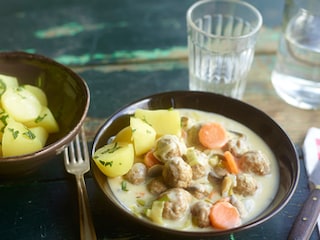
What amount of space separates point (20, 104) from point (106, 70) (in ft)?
1.76

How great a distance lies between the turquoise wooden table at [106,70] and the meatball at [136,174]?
0.11 meters

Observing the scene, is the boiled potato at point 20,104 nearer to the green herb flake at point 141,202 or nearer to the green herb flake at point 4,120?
the green herb flake at point 4,120

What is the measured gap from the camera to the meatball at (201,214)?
4.88 feet

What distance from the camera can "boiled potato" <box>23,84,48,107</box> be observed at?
1.85 meters

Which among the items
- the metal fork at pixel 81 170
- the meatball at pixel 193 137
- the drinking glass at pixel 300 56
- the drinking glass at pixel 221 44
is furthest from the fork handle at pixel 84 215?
the drinking glass at pixel 300 56

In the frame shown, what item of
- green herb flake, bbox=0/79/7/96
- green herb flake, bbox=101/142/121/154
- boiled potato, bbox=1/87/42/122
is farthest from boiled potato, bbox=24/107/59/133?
green herb flake, bbox=101/142/121/154

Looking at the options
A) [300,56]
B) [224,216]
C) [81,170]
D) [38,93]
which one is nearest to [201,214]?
[224,216]

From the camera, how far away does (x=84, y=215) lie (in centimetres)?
158

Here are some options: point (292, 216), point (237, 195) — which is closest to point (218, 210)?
point (237, 195)

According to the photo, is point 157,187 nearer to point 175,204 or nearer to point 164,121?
point 175,204

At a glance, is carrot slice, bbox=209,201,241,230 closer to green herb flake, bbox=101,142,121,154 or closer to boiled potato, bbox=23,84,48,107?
green herb flake, bbox=101,142,121,154

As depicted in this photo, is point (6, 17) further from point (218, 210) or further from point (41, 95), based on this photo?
point (218, 210)

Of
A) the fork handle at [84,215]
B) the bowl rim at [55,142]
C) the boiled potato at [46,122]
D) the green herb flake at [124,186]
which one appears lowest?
the fork handle at [84,215]

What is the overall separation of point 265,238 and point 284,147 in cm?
28
